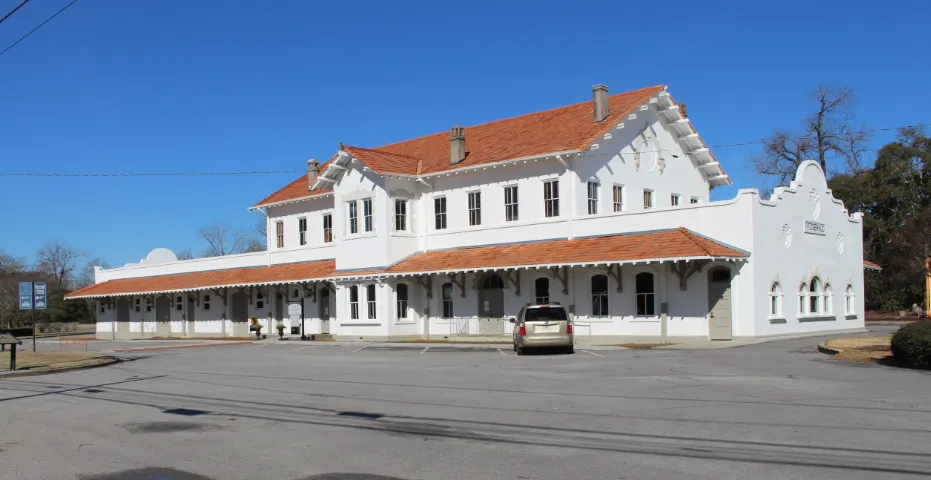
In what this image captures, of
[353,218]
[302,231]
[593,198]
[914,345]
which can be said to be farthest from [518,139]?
[914,345]

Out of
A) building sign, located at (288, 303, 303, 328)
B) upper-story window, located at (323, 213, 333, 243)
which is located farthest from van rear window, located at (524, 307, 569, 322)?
upper-story window, located at (323, 213, 333, 243)

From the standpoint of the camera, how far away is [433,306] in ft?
123

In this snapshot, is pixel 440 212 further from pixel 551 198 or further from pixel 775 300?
pixel 775 300

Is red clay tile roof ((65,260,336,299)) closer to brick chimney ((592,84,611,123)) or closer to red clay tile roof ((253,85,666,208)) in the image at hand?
red clay tile roof ((253,85,666,208))

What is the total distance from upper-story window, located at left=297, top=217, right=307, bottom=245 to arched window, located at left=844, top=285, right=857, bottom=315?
1042 inches

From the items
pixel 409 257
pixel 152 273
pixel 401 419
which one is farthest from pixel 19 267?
pixel 401 419

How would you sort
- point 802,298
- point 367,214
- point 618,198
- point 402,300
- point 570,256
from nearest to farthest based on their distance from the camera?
point 570,256
point 802,298
point 618,198
point 402,300
point 367,214

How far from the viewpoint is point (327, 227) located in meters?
44.6

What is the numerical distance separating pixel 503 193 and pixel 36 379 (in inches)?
773

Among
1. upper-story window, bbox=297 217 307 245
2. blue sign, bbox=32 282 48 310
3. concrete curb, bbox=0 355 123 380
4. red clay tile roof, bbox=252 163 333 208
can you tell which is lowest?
concrete curb, bbox=0 355 123 380

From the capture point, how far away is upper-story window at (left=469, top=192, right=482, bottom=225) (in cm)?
3672

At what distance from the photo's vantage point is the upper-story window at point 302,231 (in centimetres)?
4619

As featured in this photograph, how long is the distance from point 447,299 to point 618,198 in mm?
8429

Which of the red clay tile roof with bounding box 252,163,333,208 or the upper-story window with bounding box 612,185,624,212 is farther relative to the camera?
the red clay tile roof with bounding box 252,163,333,208
